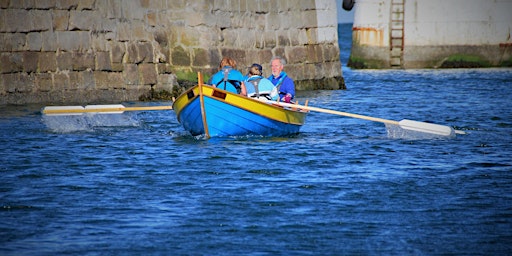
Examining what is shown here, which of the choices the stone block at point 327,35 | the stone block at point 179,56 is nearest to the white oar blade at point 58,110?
the stone block at point 179,56

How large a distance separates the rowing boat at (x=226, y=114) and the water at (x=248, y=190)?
7.4 inches

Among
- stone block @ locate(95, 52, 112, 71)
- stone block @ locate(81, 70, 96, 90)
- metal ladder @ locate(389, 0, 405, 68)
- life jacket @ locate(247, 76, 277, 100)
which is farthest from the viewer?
metal ladder @ locate(389, 0, 405, 68)

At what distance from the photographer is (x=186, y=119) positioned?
15.0m

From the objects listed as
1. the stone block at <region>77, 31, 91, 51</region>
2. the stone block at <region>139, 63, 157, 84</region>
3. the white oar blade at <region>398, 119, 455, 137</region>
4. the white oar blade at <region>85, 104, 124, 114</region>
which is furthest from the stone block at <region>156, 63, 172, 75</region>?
the white oar blade at <region>398, 119, 455, 137</region>

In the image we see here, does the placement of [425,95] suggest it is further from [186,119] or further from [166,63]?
[186,119]

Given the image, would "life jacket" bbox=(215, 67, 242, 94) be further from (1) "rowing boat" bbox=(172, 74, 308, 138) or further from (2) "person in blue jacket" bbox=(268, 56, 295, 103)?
(2) "person in blue jacket" bbox=(268, 56, 295, 103)

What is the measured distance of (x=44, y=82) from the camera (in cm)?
1852

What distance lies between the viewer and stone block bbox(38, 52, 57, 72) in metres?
18.4

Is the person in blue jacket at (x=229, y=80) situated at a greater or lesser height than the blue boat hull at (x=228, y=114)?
greater

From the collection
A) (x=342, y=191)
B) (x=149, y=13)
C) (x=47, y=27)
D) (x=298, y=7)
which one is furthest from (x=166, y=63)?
(x=342, y=191)

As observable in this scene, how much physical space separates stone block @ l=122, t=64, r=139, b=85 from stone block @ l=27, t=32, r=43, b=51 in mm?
1982

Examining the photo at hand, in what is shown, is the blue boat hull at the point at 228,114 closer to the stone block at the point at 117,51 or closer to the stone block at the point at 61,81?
the stone block at the point at 61,81

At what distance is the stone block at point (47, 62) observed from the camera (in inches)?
723

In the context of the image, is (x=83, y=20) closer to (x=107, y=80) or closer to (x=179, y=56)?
(x=107, y=80)
